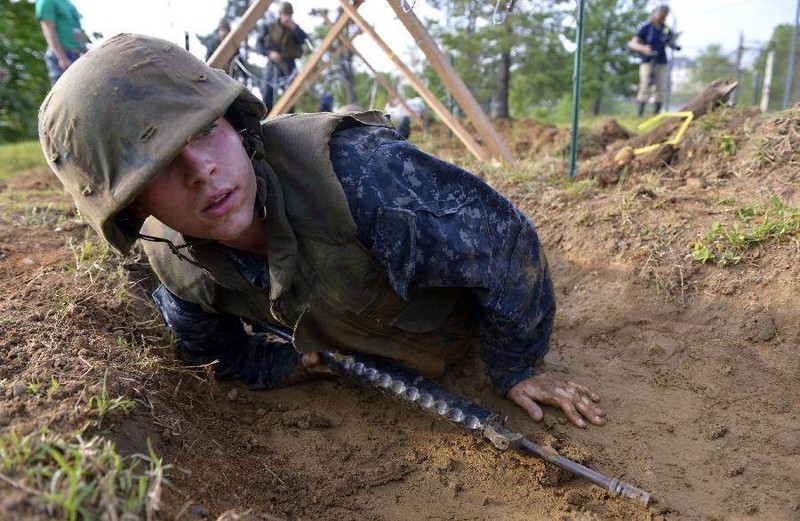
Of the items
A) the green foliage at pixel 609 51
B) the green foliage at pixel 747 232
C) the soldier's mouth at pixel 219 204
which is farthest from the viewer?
the green foliage at pixel 609 51

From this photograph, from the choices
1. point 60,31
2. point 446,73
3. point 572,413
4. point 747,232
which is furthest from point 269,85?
point 572,413

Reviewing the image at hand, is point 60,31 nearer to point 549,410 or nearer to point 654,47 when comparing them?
point 549,410

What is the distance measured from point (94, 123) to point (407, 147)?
86 centimetres

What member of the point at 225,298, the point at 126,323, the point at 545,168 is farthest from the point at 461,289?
the point at 545,168

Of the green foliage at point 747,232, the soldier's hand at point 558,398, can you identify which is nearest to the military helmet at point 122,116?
the soldier's hand at point 558,398

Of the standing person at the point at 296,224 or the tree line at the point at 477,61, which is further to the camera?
the tree line at the point at 477,61

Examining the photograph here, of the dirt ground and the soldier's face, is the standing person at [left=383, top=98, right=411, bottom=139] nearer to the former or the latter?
the dirt ground

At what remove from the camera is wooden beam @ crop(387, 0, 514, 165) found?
418 centimetres

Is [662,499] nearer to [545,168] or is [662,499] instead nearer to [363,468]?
[363,468]

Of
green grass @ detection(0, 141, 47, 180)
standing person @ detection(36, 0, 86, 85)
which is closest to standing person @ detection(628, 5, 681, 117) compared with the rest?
standing person @ detection(36, 0, 86, 85)

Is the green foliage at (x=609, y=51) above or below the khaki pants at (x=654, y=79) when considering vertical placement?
above

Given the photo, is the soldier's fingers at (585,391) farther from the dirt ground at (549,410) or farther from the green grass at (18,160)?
the green grass at (18,160)

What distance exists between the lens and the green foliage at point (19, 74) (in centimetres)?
1267

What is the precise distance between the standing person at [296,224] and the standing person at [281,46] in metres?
5.75
